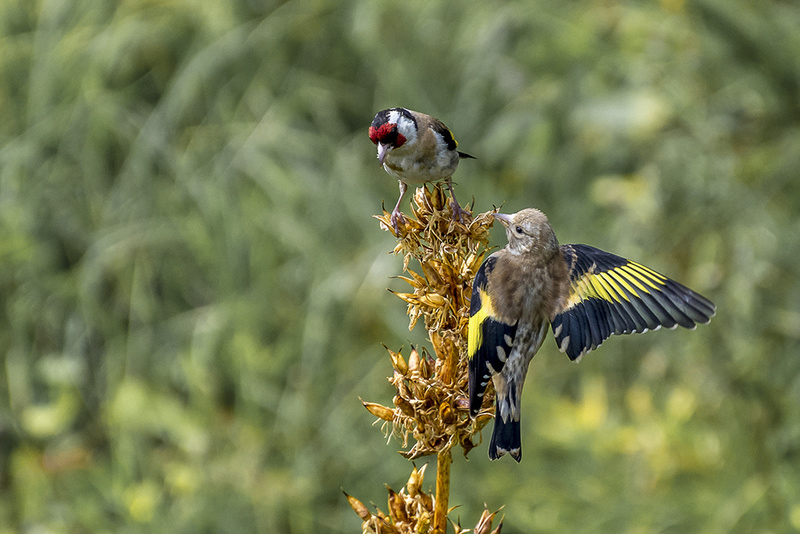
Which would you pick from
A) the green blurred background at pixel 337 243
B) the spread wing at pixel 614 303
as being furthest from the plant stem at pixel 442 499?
the green blurred background at pixel 337 243

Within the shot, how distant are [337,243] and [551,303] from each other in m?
2.93

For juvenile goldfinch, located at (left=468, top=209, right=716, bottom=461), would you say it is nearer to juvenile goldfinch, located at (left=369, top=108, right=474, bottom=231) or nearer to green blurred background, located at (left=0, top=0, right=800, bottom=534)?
juvenile goldfinch, located at (left=369, top=108, right=474, bottom=231)

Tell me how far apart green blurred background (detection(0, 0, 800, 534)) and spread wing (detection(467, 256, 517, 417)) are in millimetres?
2561

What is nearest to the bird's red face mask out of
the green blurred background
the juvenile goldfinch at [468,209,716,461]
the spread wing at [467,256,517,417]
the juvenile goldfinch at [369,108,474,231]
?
the juvenile goldfinch at [369,108,474,231]

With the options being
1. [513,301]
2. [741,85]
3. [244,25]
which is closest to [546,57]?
[741,85]

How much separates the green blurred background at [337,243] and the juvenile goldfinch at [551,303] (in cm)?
231

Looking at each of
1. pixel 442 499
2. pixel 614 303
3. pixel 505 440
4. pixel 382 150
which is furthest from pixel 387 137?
pixel 442 499

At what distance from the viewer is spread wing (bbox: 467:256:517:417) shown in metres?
1.60

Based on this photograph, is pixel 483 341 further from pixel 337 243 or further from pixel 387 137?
pixel 337 243

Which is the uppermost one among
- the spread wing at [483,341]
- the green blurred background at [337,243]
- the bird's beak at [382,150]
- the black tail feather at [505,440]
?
the green blurred background at [337,243]

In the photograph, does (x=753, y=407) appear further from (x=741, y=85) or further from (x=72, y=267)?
(x=72, y=267)

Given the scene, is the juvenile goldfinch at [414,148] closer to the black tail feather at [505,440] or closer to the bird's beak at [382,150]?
the bird's beak at [382,150]

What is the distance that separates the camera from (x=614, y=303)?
2.05 metres

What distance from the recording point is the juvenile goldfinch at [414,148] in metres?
2.14
